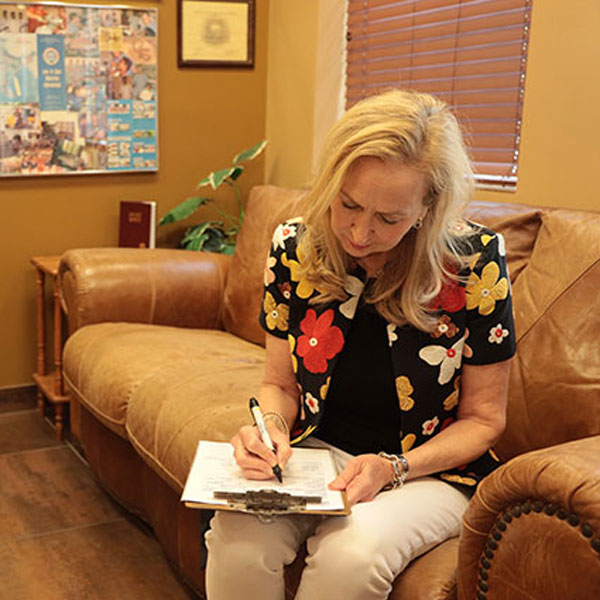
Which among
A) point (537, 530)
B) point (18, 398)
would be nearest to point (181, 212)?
point (18, 398)

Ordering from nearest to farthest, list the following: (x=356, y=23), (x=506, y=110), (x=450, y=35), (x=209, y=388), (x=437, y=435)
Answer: (x=437, y=435) → (x=209, y=388) → (x=506, y=110) → (x=450, y=35) → (x=356, y=23)

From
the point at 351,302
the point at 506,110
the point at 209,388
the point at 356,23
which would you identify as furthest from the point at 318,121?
the point at 351,302

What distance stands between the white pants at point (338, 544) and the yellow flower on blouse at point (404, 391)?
13 cm

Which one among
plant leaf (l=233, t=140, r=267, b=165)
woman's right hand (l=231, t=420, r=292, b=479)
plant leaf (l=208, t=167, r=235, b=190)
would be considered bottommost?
woman's right hand (l=231, t=420, r=292, b=479)

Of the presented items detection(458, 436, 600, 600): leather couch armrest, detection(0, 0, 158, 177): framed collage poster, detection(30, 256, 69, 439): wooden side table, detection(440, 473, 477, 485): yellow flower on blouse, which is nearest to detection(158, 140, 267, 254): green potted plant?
detection(0, 0, 158, 177): framed collage poster

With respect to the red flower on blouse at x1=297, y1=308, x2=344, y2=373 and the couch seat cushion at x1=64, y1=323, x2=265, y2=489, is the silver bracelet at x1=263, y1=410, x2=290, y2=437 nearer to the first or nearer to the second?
the red flower on blouse at x1=297, y1=308, x2=344, y2=373

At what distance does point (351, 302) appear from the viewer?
5.03 feet

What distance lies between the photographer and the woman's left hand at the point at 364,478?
135 cm

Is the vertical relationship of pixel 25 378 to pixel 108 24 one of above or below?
below

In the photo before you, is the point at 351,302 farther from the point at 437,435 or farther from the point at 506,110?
the point at 506,110

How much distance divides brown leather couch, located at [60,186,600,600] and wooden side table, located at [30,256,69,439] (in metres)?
0.23

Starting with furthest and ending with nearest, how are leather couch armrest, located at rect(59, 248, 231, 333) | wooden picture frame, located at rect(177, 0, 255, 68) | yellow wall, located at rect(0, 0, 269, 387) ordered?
wooden picture frame, located at rect(177, 0, 255, 68), yellow wall, located at rect(0, 0, 269, 387), leather couch armrest, located at rect(59, 248, 231, 333)

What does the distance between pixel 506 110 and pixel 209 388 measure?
1242 millimetres

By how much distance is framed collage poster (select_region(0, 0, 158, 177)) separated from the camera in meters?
3.06
